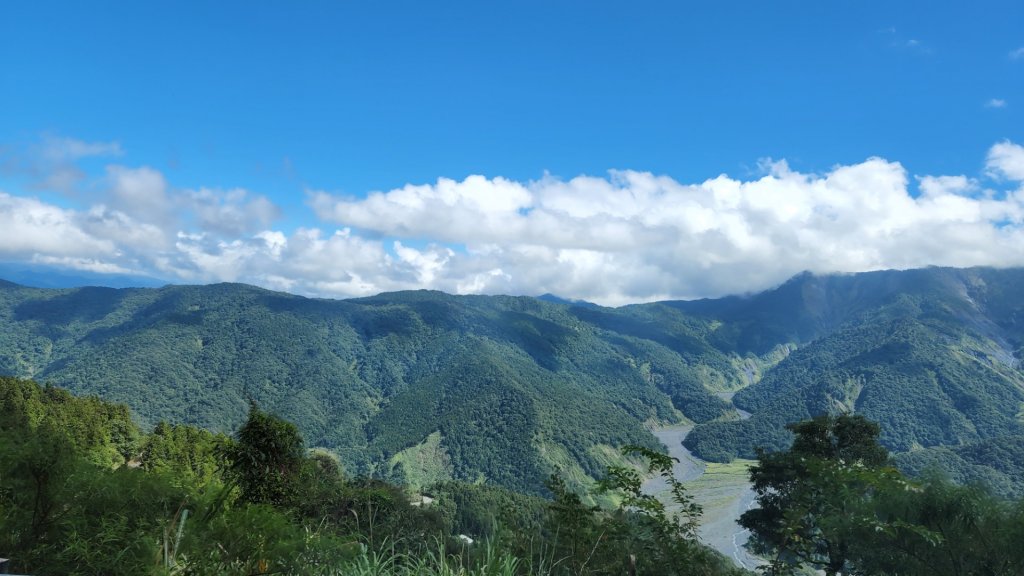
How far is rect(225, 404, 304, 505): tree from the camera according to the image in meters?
13.2

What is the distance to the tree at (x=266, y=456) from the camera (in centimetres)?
1325

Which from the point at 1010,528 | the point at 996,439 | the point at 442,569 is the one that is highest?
the point at 442,569

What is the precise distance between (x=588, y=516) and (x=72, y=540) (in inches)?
159

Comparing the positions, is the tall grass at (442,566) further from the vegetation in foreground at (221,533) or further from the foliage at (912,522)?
the foliage at (912,522)

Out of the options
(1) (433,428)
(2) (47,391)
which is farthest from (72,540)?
(1) (433,428)

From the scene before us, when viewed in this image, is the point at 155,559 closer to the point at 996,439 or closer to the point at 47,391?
the point at 47,391

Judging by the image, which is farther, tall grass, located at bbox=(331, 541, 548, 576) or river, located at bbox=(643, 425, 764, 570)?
river, located at bbox=(643, 425, 764, 570)

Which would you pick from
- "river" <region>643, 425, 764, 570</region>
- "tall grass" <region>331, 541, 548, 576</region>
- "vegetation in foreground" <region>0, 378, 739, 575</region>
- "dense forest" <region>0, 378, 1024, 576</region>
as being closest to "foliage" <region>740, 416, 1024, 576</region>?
"dense forest" <region>0, 378, 1024, 576</region>

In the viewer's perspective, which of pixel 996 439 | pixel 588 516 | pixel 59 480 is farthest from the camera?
pixel 996 439

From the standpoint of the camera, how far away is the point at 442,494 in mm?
98750

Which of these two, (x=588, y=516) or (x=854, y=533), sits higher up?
(x=588, y=516)

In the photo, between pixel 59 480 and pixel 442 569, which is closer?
pixel 442 569

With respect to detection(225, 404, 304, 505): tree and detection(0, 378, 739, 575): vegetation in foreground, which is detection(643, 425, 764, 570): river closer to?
detection(225, 404, 304, 505): tree

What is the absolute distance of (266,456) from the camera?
13906mm
